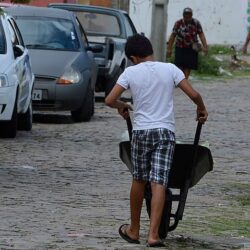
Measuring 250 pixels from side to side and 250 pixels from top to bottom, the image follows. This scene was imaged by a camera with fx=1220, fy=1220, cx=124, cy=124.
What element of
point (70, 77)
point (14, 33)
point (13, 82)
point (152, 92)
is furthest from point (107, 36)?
point (152, 92)

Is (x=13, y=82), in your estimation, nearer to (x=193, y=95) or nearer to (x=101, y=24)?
(x=193, y=95)

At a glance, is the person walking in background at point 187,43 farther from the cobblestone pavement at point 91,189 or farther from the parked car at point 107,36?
the cobblestone pavement at point 91,189

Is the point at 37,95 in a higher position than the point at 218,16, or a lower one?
higher

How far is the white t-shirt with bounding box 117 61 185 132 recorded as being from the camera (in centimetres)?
834

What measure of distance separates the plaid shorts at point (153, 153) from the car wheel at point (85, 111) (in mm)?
9483

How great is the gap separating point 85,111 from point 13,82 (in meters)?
3.18

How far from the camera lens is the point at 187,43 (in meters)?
25.1

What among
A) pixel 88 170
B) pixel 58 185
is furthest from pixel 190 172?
pixel 88 170

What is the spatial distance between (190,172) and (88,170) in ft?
13.9

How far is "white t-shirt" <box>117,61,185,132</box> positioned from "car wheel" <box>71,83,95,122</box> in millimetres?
9431

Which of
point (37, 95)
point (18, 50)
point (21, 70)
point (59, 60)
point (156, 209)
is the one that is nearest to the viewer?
→ point (156, 209)

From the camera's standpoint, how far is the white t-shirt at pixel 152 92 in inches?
328

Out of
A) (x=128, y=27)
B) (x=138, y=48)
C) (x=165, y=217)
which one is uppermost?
(x=138, y=48)

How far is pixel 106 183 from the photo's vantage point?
38.3ft
